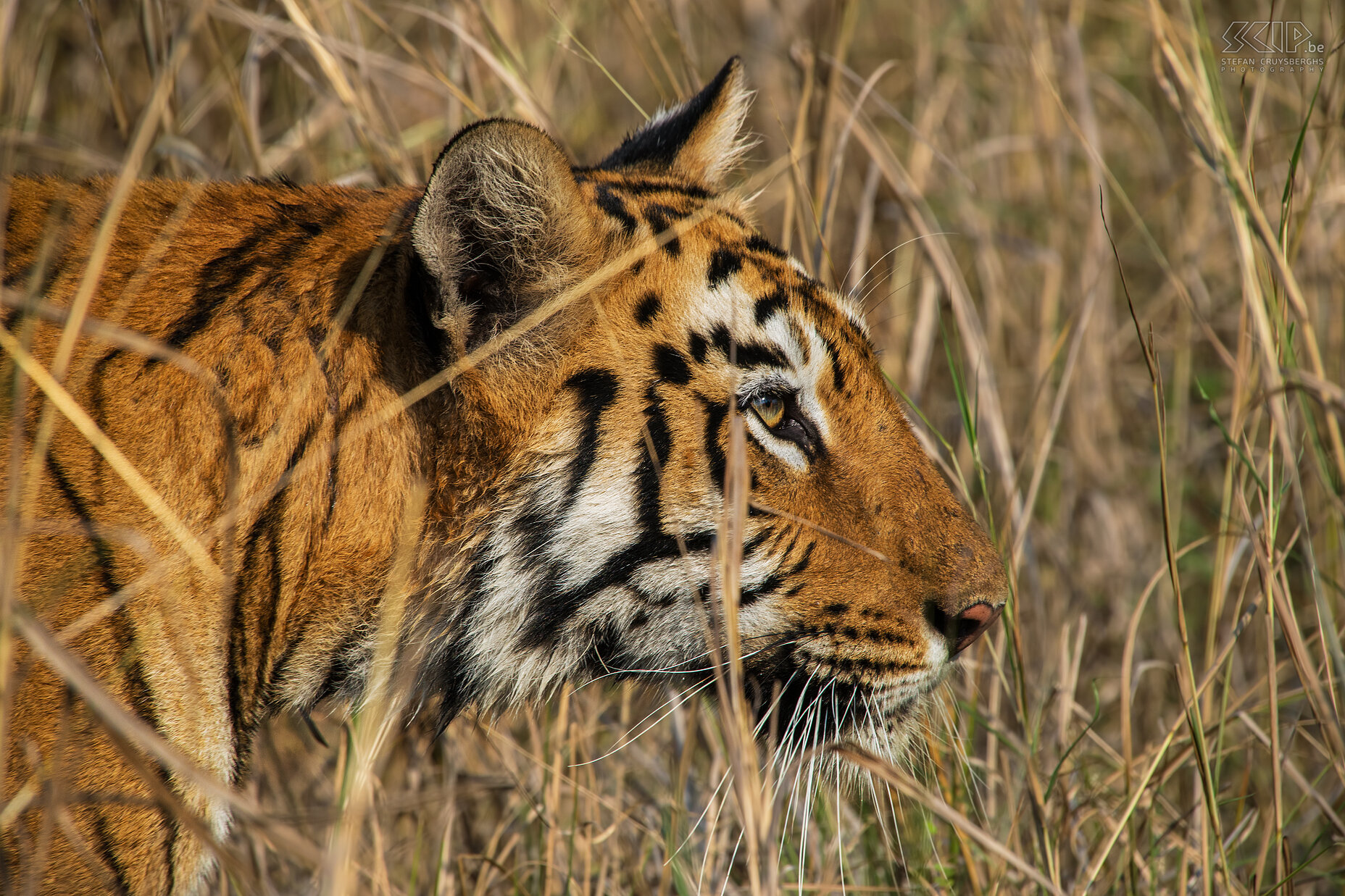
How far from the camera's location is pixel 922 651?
7.07ft

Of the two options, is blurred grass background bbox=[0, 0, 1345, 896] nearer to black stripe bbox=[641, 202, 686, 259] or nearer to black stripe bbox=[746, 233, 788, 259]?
black stripe bbox=[746, 233, 788, 259]

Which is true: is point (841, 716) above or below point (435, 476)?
below

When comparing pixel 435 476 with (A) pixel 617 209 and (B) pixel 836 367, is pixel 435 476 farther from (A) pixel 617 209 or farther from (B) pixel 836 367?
(B) pixel 836 367

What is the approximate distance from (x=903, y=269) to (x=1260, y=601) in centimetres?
238

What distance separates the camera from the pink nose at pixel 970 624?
7.07 ft

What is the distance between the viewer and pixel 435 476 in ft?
6.86

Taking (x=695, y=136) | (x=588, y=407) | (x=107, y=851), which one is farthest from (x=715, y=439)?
(x=107, y=851)

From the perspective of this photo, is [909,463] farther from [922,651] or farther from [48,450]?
[48,450]

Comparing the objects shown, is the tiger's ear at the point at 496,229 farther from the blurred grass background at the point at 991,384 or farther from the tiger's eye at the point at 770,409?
the blurred grass background at the point at 991,384

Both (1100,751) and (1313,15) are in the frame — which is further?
(1313,15)

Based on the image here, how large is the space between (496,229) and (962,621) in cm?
116

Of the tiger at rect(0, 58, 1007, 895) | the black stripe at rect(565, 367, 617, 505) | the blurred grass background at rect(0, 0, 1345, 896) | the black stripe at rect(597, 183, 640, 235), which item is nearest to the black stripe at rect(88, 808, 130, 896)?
the tiger at rect(0, 58, 1007, 895)

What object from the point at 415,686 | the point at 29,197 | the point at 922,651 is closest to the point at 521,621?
the point at 415,686

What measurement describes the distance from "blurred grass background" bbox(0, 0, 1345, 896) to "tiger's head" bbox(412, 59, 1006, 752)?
24 centimetres
